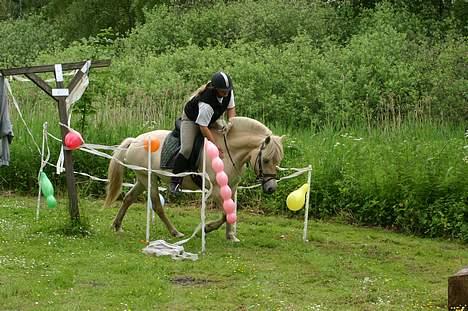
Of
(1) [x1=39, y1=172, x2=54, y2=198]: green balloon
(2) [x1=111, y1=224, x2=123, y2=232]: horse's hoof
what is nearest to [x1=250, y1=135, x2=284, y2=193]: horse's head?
(2) [x1=111, y1=224, x2=123, y2=232]: horse's hoof

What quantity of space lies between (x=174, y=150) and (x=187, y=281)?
8.06ft

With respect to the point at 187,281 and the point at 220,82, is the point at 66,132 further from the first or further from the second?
the point at 187,281

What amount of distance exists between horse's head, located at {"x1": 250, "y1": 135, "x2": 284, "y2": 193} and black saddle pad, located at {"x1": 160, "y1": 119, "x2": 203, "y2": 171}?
30.9 inches

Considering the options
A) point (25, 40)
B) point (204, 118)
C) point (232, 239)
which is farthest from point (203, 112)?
point (25, 40)

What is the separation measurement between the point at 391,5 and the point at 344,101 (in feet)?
24.2

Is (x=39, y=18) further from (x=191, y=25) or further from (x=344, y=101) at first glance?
(x=344, y=101)

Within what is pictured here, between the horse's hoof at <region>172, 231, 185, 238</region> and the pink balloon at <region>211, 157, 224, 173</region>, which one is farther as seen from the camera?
the horse's hoof at <region>172, 231, 185, 238</region>

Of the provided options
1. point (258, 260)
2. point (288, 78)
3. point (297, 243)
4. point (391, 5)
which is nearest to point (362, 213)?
point (297, 243)

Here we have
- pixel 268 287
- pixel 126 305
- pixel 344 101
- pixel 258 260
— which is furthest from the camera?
pixel 344 101

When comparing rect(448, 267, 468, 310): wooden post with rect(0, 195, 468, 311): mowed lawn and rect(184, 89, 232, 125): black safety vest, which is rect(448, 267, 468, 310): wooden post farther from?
rect(184, 89, 232, 125): black safety vest

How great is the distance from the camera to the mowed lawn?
23.5 ft

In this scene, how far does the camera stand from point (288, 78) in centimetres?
1853

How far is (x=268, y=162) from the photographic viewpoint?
9547mm

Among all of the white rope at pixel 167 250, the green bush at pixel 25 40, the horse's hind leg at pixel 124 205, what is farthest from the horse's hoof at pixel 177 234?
the green bush at pixel 25 40
